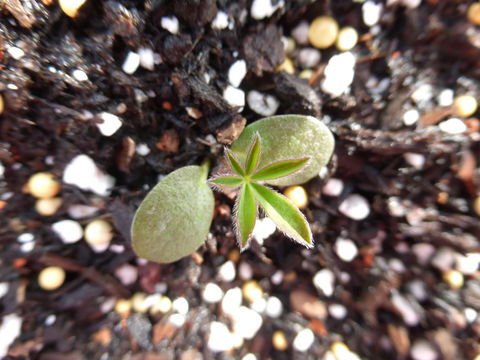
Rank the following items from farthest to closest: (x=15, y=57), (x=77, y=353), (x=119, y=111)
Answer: (x=77, y=353) → (x=119, y=111) → (x=15, y=57)

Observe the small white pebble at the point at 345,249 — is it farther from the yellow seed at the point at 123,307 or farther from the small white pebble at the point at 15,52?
the small white pebble at the point at 15,52

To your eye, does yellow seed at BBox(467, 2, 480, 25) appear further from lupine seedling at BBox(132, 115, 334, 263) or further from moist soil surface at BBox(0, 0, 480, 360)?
lupine seedling at BBox(132, 115, 334, 263)

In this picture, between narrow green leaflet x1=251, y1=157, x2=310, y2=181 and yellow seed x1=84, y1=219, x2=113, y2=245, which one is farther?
yellow seed x1=84, y1=219, x2=113, y2=245

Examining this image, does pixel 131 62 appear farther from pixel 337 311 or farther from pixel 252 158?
pixel 337 311

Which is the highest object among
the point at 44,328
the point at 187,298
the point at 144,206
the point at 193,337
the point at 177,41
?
the point at 177,41

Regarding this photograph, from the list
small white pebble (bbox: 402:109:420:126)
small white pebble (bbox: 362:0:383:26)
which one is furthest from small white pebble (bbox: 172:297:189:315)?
small white pebble (bbox: 362:0:383:26)

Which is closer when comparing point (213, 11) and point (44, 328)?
point (213, 11)

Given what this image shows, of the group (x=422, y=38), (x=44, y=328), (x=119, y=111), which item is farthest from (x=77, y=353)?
(x=422, y=38)

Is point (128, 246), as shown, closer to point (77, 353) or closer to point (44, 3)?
point (77, 353)
